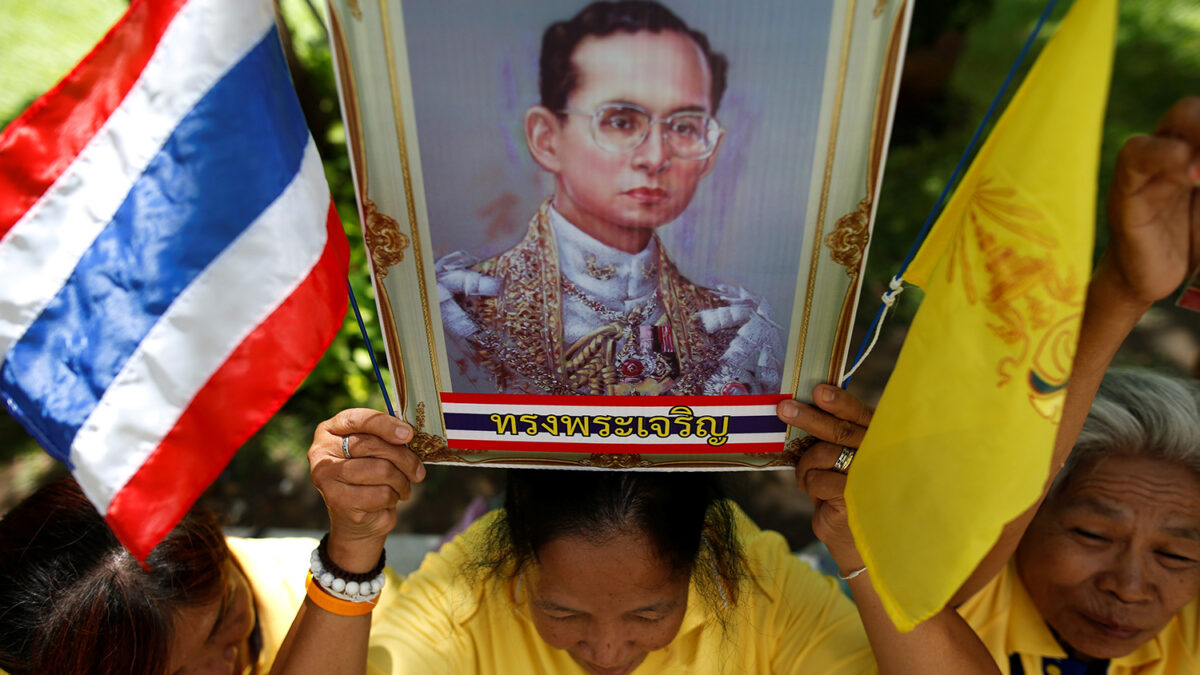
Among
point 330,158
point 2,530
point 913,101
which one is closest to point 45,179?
point 2,530

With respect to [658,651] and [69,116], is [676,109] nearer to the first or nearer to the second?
[69,116]

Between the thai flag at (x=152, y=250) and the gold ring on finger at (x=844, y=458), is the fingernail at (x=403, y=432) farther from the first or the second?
the gold ring on finger at (x=844, y=458)

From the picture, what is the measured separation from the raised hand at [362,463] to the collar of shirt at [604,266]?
0.37m

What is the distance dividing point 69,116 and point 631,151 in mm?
757

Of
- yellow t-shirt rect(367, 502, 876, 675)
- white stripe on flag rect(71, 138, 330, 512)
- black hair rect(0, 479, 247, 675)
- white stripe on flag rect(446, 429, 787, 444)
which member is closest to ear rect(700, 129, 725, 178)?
white stripe on flag rect(446, 429, 787, 444)

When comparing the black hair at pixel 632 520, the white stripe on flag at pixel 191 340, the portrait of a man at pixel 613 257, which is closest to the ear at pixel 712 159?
the portrait of a man at pixel 613 257

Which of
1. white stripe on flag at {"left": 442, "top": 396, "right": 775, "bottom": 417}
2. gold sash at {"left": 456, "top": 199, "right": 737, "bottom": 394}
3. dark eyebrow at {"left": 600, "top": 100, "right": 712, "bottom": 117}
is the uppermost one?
dark eyebrow at {"left": 600, "top": 100, "right": 712, "bottom": 117}

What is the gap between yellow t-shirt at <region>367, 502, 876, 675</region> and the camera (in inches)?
65.9

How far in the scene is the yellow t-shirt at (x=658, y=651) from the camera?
1674 millimetres

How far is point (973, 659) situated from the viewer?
4.76 ft

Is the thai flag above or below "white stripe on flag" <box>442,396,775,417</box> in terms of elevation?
above

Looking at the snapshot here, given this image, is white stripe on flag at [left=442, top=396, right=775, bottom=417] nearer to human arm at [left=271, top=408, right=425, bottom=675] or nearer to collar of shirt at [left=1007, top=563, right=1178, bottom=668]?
human arm at [left=271, top=408, right=425, bottom=675]

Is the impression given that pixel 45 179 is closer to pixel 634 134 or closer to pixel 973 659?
pixel 634 134

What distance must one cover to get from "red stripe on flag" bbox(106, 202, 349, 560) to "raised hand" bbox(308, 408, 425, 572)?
157mm
